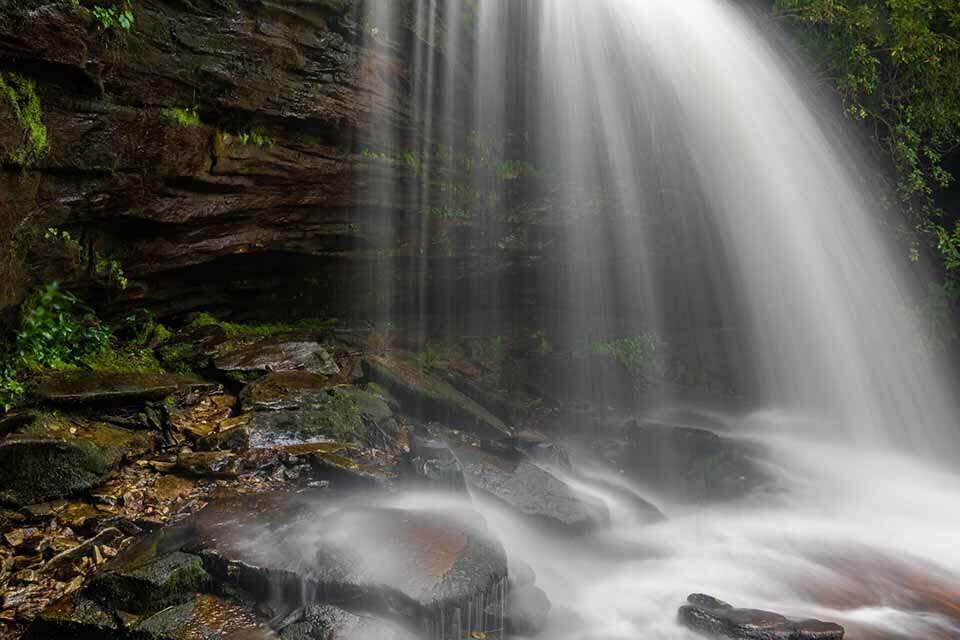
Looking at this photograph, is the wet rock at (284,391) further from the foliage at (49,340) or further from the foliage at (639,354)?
the foliage at (639,354)

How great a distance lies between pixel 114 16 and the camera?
5.75 meters

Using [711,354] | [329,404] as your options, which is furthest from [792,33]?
[329,404]

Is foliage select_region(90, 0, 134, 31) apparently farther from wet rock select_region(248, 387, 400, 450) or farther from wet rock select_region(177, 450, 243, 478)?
wet rock select_region(177, 450, 243, 478)

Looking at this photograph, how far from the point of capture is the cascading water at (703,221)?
355 inches

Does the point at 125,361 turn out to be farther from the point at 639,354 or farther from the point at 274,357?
the point at 639,354

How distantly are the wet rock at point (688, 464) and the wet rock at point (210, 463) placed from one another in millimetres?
5863

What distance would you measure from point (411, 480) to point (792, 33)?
1259 cm

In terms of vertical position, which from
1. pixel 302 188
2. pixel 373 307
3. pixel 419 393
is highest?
pixel 302 188

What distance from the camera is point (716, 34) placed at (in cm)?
1122

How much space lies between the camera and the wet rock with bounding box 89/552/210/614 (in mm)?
3568

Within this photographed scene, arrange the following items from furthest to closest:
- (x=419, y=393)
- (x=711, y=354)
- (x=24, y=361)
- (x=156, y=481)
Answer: (x=711, y=354)
(x=419, y=393)
(x=24, y=361)
(x=156, y=481)

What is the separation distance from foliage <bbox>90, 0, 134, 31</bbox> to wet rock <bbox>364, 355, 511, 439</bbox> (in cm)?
471

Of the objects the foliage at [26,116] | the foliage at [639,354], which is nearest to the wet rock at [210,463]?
the foliage at [26,116]

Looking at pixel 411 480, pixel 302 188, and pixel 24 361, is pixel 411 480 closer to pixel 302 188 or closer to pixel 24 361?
pixel 24 361
